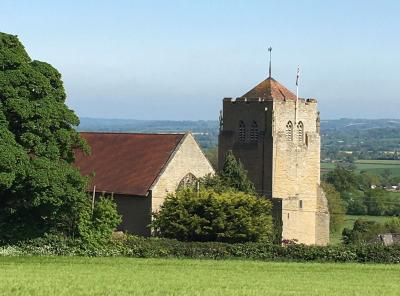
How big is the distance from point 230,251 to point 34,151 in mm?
9905

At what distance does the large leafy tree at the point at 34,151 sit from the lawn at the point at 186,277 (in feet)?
10.0

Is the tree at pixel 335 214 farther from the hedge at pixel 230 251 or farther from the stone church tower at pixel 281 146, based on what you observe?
the hedge at pixel 230 251

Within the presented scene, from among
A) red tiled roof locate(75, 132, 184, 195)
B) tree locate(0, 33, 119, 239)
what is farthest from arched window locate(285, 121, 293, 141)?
tree locate(0, 33, 119, 239)

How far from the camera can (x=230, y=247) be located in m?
45.3

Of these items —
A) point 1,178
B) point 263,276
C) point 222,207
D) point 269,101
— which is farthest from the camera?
point 269,101

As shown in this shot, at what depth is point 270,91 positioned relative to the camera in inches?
2584

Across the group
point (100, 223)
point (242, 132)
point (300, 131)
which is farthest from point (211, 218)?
point (300, 131)

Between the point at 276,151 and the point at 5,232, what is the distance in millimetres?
24324

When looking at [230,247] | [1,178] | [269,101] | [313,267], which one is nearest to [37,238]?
[1,178]

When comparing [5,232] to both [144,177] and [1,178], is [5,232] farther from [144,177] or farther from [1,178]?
[144,177]

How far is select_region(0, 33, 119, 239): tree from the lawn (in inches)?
121

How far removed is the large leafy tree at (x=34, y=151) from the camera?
4094cm

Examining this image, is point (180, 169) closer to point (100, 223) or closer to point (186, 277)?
point (100, 223)

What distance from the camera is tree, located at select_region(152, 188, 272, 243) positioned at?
49.8 metres
